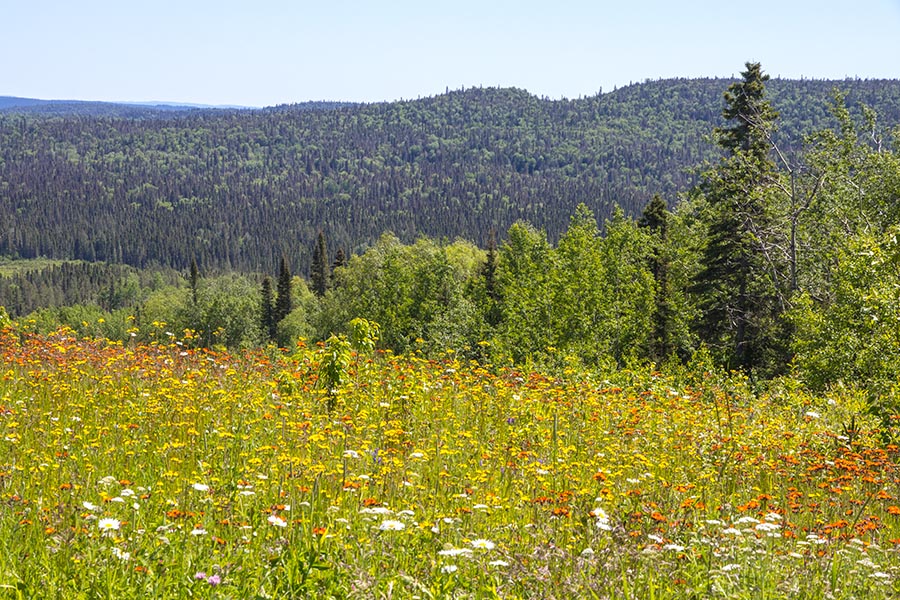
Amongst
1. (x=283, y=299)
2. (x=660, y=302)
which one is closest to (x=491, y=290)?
(x=660, y=302)

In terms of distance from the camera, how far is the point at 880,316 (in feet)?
29.0

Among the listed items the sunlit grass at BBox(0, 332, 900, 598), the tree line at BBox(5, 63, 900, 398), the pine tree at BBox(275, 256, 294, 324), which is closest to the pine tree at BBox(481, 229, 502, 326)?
the tree line at BBox(5, 63, 900, 398)

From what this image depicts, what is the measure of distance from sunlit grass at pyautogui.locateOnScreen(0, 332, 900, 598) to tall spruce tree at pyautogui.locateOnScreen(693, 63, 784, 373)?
1698 cm

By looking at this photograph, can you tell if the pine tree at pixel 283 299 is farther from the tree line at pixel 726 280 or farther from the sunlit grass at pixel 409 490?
the sunlit grass at pixel 409 490

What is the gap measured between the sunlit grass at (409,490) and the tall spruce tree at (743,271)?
16982mm

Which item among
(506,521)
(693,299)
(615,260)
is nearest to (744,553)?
(506,521)

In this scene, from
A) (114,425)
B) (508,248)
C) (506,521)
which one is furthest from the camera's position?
(508,248)

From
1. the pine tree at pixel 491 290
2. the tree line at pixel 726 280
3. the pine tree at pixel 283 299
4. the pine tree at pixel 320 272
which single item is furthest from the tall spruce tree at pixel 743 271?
the pine tree at pixel 320 272

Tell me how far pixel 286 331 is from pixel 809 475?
80.9 metres

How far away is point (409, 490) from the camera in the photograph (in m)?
4.95

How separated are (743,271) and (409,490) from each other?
Result: 958 inches

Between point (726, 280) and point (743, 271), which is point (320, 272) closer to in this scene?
point (726, 280)

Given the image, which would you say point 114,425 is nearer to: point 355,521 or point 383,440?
point 383,440

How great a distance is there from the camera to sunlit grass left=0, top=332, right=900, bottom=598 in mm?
3439
